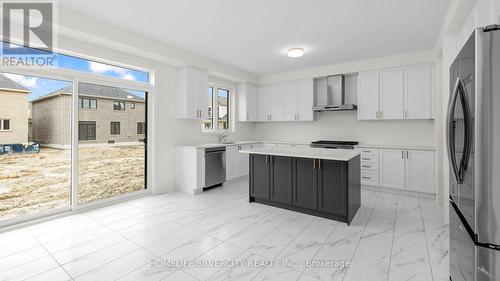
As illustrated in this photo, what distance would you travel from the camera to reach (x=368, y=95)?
5.09 meters

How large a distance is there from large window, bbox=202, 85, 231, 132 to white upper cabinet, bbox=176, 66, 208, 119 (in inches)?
30.6

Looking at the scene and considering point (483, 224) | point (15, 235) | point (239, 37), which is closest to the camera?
point (483, 224)

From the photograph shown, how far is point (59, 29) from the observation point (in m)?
3.02

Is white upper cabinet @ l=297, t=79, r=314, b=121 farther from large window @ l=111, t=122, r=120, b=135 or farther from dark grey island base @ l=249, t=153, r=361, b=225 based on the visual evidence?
large window @ l=111, t=122, r=120, b=135

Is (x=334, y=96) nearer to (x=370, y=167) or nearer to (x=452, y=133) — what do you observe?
(x=370, y=167)

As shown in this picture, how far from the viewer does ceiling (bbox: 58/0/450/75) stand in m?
2.85

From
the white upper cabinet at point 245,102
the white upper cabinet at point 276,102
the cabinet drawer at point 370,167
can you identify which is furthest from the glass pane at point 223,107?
the cabinet drawer at point 370,167

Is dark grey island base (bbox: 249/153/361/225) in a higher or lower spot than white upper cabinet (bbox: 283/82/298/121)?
lower

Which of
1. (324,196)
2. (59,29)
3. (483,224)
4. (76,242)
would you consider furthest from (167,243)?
(59,29)

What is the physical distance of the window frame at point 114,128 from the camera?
12.8 ft

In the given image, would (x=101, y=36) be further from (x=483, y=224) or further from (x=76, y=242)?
(x=483, y=224)

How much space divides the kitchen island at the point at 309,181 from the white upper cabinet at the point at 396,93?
2.05m

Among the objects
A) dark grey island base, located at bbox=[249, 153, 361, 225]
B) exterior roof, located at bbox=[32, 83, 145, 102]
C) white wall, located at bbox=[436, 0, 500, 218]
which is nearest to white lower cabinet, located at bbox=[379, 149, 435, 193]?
white wall, located at bbox=[436, 0, 500, 218]

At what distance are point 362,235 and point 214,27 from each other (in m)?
3.44
